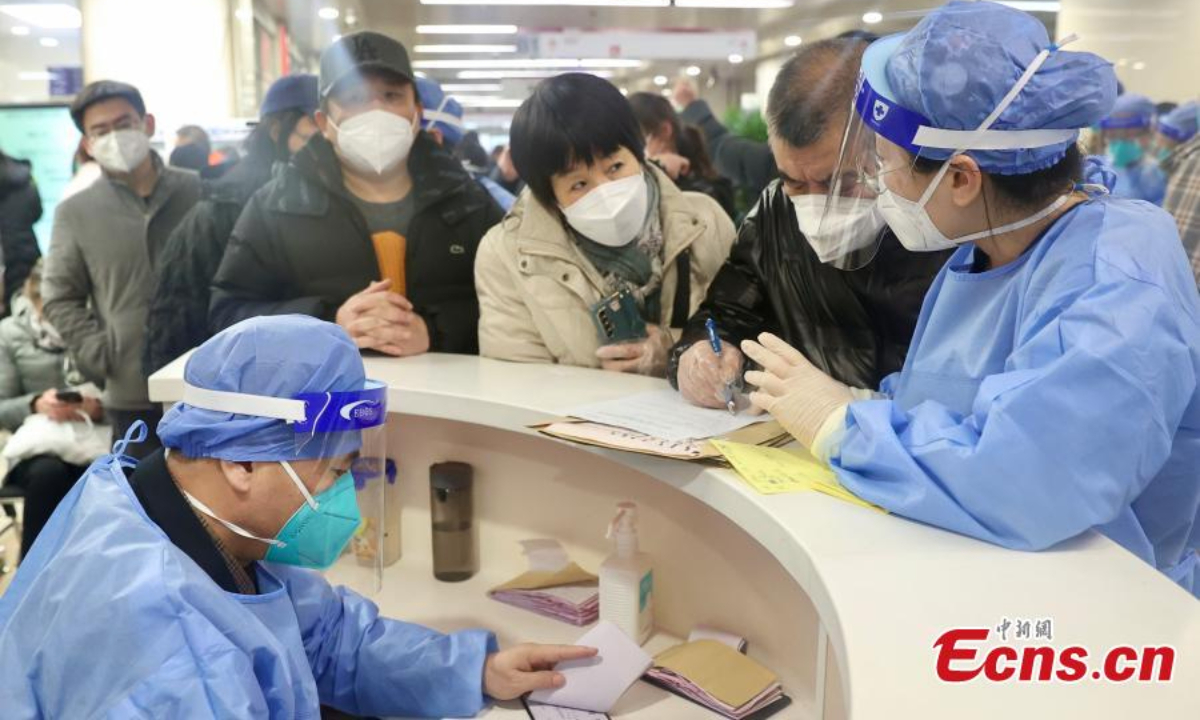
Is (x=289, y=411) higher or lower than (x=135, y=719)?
higher

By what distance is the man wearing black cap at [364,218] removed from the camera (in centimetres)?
264

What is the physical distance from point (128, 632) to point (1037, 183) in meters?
1.23

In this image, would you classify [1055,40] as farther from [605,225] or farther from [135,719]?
[135,719]

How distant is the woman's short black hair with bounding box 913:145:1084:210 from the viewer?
1.28 m

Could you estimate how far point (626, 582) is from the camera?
1861 millimetres

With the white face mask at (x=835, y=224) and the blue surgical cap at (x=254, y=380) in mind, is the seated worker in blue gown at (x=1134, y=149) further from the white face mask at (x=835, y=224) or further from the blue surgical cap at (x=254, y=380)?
the blue surgical cap at (x=254, y=380)

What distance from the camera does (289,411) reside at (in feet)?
4.65

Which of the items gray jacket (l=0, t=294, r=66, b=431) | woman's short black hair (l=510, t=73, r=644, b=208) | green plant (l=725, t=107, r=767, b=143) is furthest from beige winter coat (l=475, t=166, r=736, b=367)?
gray jacket (l=0, t=294, r=66, b=431)

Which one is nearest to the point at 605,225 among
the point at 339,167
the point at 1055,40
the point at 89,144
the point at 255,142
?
the point at 339,167

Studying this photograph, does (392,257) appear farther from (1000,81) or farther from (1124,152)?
(1124,152)

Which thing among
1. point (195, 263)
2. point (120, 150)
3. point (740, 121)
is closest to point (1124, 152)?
point (740, 121)

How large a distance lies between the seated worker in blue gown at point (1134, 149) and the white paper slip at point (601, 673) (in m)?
5.37

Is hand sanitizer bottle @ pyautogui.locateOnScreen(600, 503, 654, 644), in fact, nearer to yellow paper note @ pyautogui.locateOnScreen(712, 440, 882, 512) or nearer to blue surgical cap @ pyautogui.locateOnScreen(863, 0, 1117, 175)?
yellow paper note @ pyautogui.locateOnScreen(712, 440, 882, 512)

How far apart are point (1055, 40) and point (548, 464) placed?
1.26 m
